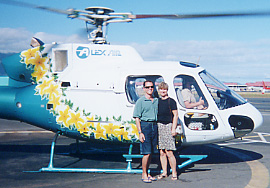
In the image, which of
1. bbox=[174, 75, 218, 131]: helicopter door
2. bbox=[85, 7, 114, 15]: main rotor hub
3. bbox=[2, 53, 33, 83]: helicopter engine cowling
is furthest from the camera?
bbox=[2, 53, 33, 83]: helicopter engine cowling

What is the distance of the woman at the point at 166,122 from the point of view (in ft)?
19.8

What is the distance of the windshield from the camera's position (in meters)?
6.98

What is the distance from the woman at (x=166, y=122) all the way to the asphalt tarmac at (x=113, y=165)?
0.69m

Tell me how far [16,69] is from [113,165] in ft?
11.2

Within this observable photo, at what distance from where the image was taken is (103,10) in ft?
21.3

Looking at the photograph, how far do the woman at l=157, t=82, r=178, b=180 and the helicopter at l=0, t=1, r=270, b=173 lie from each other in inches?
24.3

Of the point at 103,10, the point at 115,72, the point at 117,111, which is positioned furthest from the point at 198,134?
the point at 103,10

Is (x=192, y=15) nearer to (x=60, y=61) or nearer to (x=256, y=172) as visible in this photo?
(x=60, y=61)

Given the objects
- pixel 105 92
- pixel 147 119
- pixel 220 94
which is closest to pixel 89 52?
pixel 105 92

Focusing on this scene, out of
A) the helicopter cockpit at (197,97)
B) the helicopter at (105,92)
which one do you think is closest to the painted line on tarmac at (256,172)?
the helicopter at (105,92)

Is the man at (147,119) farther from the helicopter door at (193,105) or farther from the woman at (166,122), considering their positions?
the helicopter door at (193,105)

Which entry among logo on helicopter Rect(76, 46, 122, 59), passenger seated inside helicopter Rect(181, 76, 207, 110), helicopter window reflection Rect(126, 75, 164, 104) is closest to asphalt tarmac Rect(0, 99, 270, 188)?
passenger seated inside helicopter Rect(181, 76, 207, 110)

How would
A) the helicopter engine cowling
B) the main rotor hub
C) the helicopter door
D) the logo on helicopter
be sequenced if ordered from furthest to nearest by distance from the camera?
the helicopter engine cowling, the logo on helicopter, the helicopter door, the main rotor hub

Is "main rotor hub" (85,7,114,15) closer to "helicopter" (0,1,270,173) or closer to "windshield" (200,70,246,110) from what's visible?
"helicopter" (0,1,270,173)
